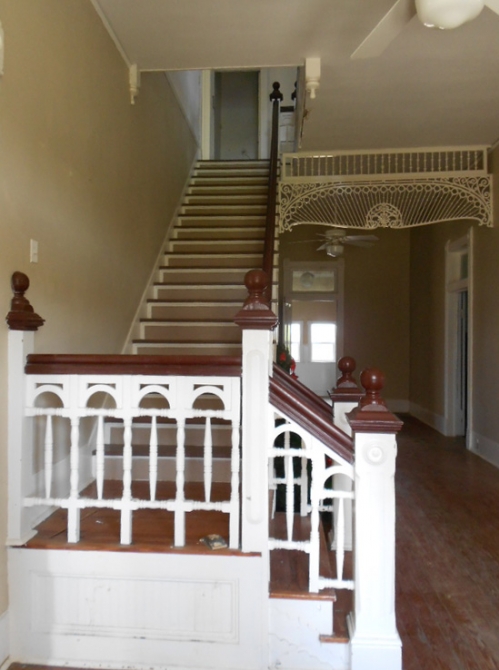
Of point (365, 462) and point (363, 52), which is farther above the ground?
point (363, 52)

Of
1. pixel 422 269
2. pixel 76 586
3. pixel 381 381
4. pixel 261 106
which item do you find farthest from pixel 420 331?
pixel 76 586

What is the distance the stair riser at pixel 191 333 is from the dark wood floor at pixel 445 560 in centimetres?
170

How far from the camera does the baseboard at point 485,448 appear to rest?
445cm

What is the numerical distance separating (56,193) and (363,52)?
1632 mm

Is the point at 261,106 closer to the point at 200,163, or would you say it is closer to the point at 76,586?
the point at 200,163

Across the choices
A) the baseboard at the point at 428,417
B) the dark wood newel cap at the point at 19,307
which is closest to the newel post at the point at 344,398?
the dark wood newel cap at the point at 19,307

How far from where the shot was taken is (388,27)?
6.99 feet

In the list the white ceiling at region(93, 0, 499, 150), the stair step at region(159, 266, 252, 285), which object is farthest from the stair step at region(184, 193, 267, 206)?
the white ceiling at region(93, 0, 499, 150)

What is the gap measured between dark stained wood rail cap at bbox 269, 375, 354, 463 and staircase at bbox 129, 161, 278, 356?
172 centimetres

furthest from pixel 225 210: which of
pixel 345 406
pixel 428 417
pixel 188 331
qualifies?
pixel 428 417

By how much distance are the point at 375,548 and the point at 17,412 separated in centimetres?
143

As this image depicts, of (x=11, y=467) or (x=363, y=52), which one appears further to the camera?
(x=363, y=52)

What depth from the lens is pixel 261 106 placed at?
8398mm

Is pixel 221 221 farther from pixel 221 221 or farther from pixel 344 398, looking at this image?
pixel 344 398
